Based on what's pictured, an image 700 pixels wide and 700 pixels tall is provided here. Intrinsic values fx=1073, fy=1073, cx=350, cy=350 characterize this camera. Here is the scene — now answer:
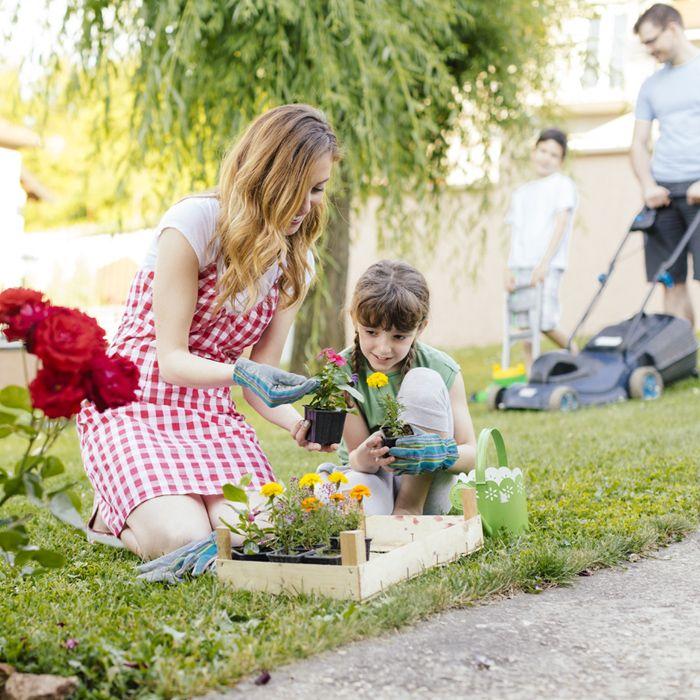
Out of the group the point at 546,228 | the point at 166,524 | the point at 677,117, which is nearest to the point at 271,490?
the point at 166,524

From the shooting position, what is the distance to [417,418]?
288 centimetres

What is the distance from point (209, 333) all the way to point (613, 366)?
11.4ft

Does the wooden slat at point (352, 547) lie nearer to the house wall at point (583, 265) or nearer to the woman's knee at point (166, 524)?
the woman's knee at point (166, 524)

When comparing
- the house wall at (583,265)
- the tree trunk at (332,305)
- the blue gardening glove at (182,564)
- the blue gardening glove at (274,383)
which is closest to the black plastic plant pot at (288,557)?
the blue gardening glove at (182,564)

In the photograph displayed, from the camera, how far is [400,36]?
19.5 ft

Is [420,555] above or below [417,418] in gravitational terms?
below

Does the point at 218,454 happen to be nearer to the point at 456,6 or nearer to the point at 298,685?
the point at 298,685

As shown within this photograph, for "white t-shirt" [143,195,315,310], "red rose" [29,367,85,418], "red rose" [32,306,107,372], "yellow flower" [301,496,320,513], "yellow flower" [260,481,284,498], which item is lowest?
"yellow flower" [301,496,320,513]

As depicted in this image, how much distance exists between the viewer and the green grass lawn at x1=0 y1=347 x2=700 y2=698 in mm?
1899

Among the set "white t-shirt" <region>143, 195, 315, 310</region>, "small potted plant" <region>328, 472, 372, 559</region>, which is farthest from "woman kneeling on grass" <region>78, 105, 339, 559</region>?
"small potted plant" <region>328, 472, 372, 559</region>

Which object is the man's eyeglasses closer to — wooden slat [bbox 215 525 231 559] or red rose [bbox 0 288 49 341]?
wooden slat [bbox 215 525 231 559]

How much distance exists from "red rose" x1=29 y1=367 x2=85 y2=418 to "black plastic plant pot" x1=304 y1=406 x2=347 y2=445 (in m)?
0.81

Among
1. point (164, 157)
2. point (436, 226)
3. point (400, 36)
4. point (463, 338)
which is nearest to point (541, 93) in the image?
point (436, 226)

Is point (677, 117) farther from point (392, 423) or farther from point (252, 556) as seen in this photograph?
point (252, 556)
